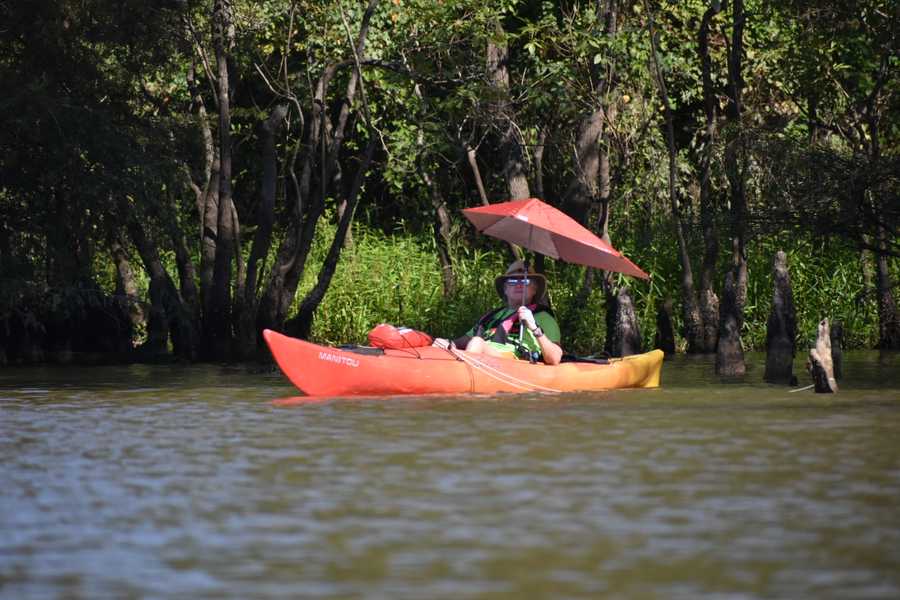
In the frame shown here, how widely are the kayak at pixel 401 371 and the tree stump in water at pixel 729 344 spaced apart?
358cm

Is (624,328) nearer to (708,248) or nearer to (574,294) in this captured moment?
(708,248)

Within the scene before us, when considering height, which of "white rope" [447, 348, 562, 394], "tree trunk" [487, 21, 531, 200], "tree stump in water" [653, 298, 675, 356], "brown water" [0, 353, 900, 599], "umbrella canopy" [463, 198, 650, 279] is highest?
"tree trunk" [487, 21, 531, 200]

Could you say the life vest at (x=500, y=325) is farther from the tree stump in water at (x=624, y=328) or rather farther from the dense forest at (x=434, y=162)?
the tree stump in water at (x=624, y=328)

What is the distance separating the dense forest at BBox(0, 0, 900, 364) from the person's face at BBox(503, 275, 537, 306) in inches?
137

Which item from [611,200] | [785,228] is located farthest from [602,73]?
[785,228]

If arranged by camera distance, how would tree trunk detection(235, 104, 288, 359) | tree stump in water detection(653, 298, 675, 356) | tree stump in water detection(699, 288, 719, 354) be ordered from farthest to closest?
tree stump in water detection(653, 298, 675, 356) → tree stump in water detection(699, 288, 719, 354) → tree trunk detection(235, 104, 288, 359)

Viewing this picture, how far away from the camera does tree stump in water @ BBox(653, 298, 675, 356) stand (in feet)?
80.2

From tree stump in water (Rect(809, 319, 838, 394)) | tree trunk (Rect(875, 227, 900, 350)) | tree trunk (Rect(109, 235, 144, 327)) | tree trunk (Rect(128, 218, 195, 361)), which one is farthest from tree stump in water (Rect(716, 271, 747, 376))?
tree trunk (Rect(109, 235, 144, 327))

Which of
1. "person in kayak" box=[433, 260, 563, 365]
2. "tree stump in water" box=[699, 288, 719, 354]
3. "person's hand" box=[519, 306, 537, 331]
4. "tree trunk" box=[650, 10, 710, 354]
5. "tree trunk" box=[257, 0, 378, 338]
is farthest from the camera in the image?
"tree stump in water" box=[699, 288, 719, 354]

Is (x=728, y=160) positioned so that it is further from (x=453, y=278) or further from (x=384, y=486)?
(x=384, y=486)

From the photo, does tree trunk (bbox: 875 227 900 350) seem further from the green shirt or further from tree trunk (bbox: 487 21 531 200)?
the green shirt

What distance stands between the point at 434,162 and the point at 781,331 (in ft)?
35.1

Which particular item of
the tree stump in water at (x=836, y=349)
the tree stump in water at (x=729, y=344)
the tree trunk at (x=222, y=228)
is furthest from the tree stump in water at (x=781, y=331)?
the tree trunk at (x=222, y=228)

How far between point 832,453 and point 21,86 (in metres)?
13.0
